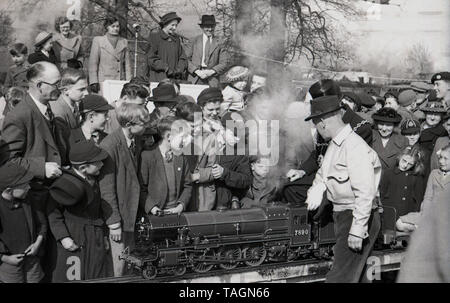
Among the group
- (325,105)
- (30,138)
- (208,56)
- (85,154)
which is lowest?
(85,154)

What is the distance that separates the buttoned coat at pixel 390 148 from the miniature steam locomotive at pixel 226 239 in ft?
3.27

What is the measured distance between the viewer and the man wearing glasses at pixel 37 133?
4.69 m

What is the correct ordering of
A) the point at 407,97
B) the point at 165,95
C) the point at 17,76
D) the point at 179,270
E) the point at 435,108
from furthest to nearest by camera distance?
the point at 407,97 → the point at 435,108 → the point at 17,76 → the point at 165,95 → the point at 179,270

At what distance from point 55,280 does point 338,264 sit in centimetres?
219

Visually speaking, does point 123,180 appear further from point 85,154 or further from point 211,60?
point 211,60

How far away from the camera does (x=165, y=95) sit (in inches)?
248

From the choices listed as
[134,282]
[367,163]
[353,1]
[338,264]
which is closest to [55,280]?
[134,282]

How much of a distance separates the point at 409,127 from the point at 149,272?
389cm

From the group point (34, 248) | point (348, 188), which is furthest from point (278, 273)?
point (34, 248)

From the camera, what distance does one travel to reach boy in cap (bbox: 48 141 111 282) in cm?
475

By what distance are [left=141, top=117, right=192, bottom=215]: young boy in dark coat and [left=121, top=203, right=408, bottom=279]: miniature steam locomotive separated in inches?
8.9

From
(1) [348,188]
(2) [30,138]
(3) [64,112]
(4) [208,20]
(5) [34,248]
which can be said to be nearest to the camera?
(5) [34,248]

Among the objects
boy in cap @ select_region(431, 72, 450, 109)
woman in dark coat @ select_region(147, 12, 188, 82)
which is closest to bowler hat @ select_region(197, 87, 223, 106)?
woman in dark coat @ select_region(147, 12, 188, 82)

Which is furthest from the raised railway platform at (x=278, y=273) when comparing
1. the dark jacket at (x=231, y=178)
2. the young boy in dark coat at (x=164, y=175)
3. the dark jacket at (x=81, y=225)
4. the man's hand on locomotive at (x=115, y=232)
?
the dark jacket at (x=231, y=178)
